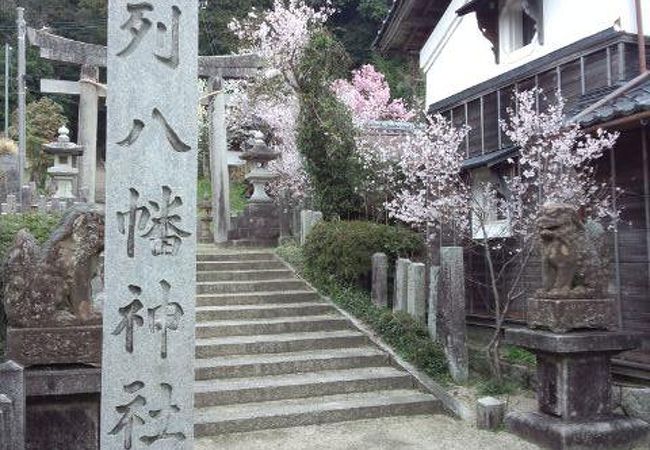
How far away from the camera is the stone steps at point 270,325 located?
8586mm

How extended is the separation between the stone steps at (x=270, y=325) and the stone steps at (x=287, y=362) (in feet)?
1.93

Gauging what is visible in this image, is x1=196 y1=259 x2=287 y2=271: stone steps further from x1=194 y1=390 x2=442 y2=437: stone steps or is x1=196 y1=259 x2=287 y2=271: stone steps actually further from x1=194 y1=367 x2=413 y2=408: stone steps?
x1=194 y1=390 x2=442 y2=437: stone steps

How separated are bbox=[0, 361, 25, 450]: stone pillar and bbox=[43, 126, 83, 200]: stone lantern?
Result: 37.6ft

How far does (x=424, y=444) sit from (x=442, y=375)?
5.51 ft

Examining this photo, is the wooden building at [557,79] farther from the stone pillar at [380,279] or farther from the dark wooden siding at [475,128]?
the stone pillar at [380,279]

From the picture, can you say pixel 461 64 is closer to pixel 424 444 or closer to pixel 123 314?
pixel 424 444

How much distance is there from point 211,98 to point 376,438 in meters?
10.8

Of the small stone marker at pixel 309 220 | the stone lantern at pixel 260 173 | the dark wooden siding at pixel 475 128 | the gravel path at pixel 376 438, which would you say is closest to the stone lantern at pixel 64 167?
the stone lantern at pixel 260 173

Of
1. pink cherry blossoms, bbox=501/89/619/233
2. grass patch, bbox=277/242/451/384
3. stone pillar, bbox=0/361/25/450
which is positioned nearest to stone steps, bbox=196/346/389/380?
grass patch, bbox=277/242/451/384

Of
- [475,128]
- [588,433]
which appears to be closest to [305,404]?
[588,433]

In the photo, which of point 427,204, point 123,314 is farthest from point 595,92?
point 123,314

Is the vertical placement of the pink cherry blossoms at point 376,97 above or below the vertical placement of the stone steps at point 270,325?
above

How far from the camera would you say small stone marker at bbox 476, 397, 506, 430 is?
6.62 metres

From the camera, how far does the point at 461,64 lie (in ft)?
39.3
